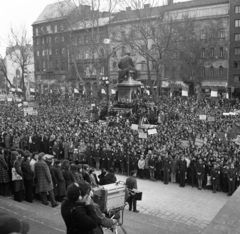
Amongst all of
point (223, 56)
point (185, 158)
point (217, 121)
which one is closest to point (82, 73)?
point (223, 56)

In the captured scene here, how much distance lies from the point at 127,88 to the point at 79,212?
28.1 meters

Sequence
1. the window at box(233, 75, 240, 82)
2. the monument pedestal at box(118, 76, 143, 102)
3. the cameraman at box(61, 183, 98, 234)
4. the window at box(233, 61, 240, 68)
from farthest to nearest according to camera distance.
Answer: the window at box(233, 75, 240, 82) → the window at box(233, 61, 240, 68) → the monument pedestal at box(118, 76, 143, 102) → the cameraman at box(61, 183, 98, 234)

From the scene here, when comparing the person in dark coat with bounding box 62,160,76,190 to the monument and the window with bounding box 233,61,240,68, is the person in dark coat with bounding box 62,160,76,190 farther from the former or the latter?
the window with bounding box 233,61,240,68

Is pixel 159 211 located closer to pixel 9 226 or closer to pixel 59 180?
pixel 59 180

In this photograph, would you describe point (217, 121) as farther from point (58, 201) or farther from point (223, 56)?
point (223, 56)

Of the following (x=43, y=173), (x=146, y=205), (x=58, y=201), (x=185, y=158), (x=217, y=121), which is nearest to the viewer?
(x=43, y=173)

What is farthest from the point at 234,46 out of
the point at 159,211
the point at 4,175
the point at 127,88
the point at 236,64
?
the point at 4,175

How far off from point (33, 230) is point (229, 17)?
166 feet

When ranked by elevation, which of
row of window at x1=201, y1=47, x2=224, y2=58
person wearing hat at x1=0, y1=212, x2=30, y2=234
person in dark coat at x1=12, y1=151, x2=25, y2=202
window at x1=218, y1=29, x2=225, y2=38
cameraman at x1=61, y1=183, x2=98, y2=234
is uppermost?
window at x1=218, y1=29, x2=225, y2=38

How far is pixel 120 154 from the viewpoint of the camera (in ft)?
53.5

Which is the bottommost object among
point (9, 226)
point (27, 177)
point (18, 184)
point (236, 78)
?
point (18, 184)

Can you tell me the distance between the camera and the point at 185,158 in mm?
14531

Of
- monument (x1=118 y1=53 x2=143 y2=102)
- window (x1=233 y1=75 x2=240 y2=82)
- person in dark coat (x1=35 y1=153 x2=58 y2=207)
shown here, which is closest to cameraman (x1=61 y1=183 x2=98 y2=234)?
person in dark coat (x1=35 y1=153 x2=58 y2=207)

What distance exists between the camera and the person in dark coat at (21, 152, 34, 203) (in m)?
8.69
